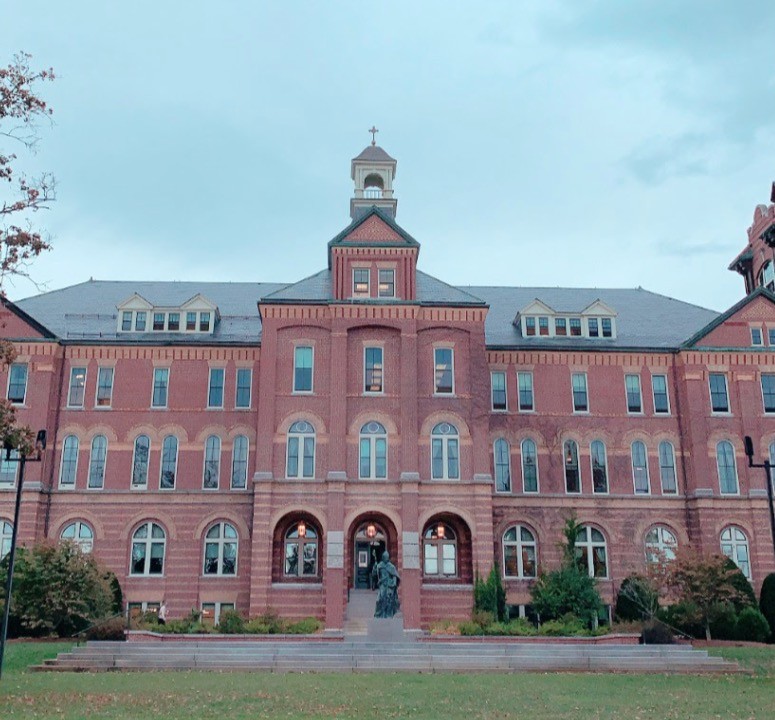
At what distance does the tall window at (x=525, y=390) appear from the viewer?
4506 cm

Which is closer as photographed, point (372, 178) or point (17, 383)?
point (17, 383)

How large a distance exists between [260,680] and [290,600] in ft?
47.6

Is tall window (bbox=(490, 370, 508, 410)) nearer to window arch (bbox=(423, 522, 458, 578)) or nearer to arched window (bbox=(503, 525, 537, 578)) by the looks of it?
arched window (bbox=(503, 525, 537, 578))

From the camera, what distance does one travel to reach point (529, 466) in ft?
144

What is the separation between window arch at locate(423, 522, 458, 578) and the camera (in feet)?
133

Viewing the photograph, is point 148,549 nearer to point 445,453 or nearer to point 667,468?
point 445,453

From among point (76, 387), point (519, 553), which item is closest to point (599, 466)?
point (519, 553)

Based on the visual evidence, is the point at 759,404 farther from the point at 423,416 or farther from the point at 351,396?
the point at 351,396

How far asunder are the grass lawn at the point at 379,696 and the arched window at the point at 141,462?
660 inches

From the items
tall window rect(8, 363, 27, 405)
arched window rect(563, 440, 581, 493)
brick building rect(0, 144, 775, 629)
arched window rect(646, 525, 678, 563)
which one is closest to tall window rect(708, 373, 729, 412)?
brick building rect(0, 144, 775, 629)

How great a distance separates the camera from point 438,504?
1531 inches

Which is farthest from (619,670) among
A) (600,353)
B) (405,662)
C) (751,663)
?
(600,353)

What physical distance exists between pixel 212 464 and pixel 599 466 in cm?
1966

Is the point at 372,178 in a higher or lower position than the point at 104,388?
higher
